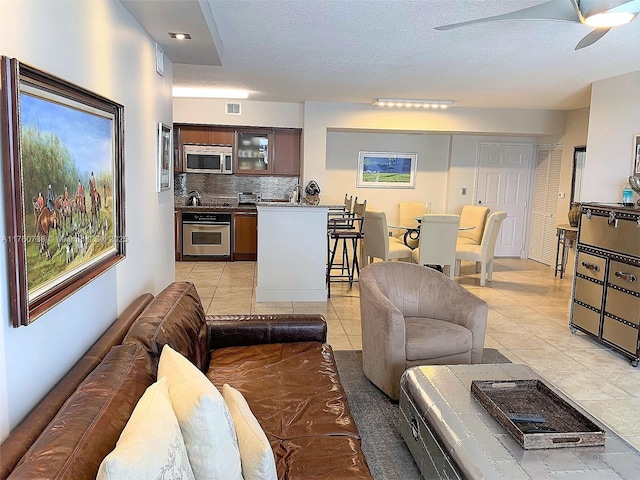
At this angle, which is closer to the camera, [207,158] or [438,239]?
[438,239]

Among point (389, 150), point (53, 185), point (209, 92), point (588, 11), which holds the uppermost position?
point (209, 92)

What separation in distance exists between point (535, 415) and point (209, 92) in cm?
596

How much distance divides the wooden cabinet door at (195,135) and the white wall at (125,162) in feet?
12.5

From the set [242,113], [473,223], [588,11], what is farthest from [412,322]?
[242,113]

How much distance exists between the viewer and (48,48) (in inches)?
65.6

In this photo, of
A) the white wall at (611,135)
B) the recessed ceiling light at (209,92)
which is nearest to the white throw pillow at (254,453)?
the white wall at (611,135)

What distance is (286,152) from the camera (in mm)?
7855

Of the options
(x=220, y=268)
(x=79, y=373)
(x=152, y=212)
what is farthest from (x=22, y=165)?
(x=220, y=268)

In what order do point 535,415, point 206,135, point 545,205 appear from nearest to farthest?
point 535,415 → point 206,135 → point 545,205

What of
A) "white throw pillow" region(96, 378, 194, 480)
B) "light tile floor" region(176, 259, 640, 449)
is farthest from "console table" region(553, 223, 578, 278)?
"white throw pillow" region(96, 378, 194, 480)

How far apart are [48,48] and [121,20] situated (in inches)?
40.2

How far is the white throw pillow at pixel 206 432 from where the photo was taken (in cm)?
134

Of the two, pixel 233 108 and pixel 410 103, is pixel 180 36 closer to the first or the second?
pixel 410 103

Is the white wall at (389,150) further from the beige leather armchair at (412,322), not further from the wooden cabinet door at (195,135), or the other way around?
the beige leather armchair at (412,322)
